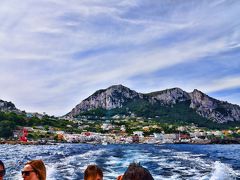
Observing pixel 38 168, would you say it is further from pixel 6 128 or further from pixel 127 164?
pixel 6 128

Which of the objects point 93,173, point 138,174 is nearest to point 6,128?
point 93,173

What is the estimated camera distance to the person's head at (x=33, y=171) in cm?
606

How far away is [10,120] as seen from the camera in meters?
173

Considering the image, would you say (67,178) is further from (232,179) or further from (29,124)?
(29,124)

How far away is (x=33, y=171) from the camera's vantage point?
20.0ft

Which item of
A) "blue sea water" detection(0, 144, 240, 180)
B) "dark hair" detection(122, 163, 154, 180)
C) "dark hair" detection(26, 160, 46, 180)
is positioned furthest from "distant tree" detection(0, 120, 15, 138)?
"dark hair" detection(122, 163, 154, 180)

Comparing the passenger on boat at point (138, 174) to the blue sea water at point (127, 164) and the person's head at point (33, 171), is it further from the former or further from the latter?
the blue sea water at point (127, 164)

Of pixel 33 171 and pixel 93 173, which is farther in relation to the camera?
pixel 93 173

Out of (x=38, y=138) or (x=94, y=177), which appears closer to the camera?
(x=94, y=177)

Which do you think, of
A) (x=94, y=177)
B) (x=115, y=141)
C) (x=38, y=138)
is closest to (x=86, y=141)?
(x=115, y=141)

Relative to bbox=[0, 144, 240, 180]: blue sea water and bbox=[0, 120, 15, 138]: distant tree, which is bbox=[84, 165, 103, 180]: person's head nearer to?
bbox=[0, 144, 240, 180]: blue sea water

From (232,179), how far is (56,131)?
16627 cm

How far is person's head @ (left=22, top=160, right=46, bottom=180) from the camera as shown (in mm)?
6056

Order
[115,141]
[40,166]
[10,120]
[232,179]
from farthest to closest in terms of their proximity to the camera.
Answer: [115,141] < [10,120] < [232,179] < [40,166]
